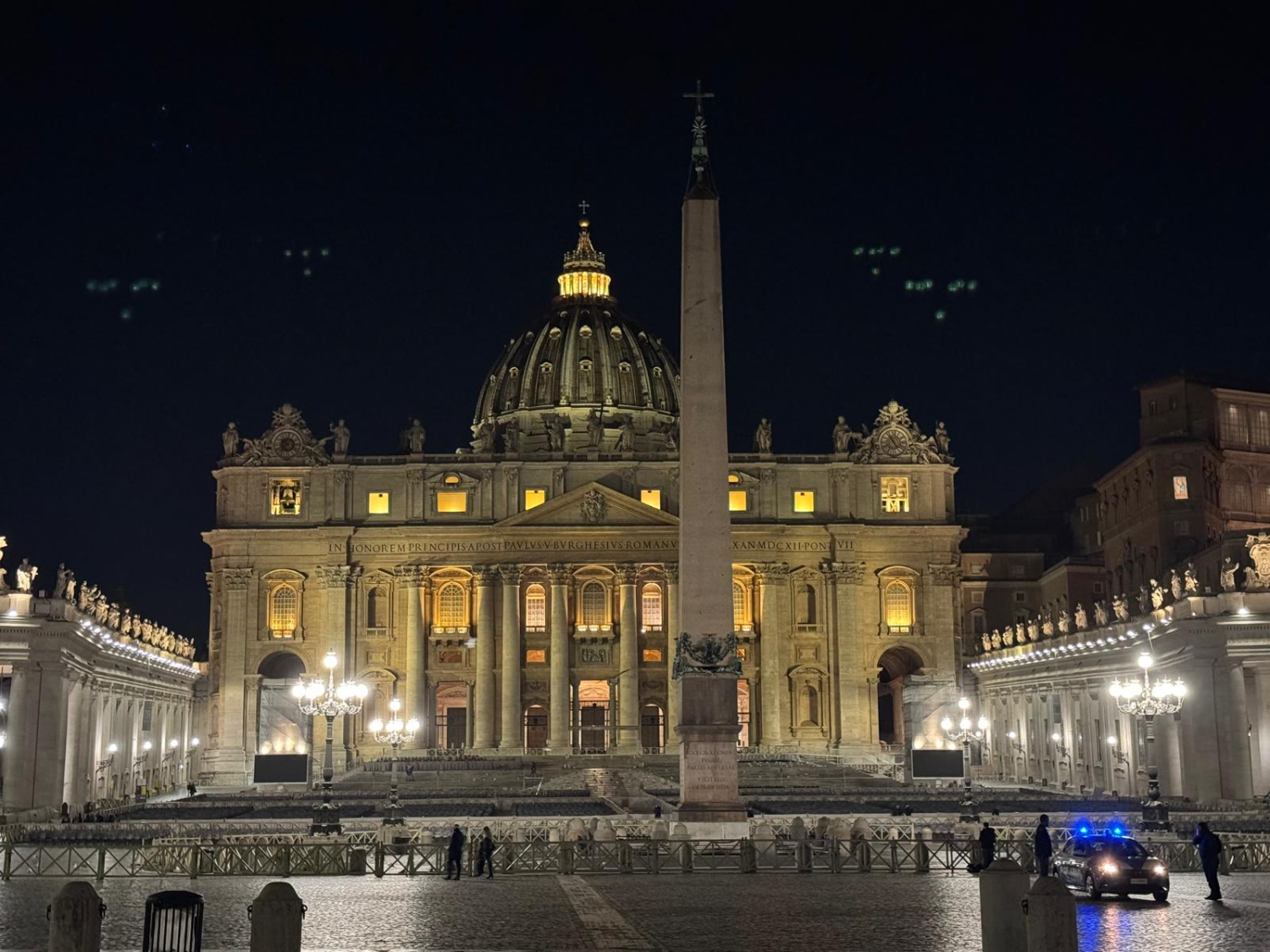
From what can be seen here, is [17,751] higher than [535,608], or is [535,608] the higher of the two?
[535,608]

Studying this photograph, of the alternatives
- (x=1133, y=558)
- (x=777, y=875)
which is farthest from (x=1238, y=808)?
(x=1133, y=558)

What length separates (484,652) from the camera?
9438cm

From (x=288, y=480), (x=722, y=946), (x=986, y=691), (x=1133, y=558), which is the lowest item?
(x=722, y=946)

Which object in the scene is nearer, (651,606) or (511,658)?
(511,658)

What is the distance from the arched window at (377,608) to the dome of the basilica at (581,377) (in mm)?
20961

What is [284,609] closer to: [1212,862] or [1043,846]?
[1043,846]

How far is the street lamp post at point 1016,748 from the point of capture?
7988 cm

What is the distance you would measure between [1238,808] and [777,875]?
77.7 feet

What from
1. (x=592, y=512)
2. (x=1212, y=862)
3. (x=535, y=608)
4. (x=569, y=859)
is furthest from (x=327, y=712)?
(x=535, y=608)

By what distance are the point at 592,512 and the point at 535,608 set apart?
21.7ft

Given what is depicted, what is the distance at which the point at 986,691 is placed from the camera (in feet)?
297

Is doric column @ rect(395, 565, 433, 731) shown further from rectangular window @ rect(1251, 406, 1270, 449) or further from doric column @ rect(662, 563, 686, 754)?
rectangular window @ rect(1251, 406, 1270, 449)

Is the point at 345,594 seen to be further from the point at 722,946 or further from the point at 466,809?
the point at 722,946

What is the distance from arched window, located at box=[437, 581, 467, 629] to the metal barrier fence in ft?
208
